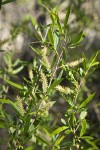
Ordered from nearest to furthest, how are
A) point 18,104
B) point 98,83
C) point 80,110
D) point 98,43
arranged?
point 18,104 → point 80,110 → point 98,83 → point 98,43

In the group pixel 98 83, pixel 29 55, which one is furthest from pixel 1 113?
pixel 98 83

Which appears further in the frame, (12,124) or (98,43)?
(98,43)

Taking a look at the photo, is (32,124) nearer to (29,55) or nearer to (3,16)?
(29,55)

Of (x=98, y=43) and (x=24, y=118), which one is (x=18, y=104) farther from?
(x=98, y=43)

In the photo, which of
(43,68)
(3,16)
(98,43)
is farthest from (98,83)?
(43,68)

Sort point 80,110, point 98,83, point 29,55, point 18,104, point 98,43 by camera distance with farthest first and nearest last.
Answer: point 98,43
point 98,83
point 29,55
point 80,110
point 18,104

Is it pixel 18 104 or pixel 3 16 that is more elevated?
pixel 3 16

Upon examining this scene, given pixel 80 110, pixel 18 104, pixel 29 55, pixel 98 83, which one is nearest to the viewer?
pixel 18 104

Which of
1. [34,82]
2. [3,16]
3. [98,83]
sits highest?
[3,16]

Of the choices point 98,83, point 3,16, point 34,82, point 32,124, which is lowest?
point 98,83
